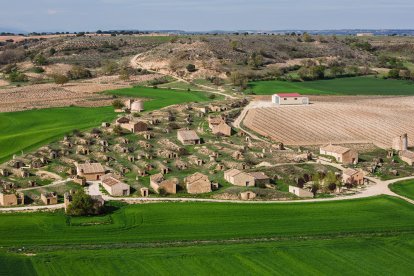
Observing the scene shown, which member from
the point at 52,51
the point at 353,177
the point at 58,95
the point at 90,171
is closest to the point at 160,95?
the point at 58,95

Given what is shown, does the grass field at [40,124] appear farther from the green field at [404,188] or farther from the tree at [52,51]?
the tree at [52,51]

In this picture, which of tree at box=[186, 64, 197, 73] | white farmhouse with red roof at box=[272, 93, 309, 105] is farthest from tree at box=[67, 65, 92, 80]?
white farmhouse with red roof at box=[272, 93, 309, 105]

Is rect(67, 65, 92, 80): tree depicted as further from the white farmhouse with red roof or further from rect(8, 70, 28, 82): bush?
the white farmhouse with red roof

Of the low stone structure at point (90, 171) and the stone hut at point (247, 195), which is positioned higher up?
the low stone structure at point (90, 171)

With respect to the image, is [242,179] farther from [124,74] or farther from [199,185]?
[124,74]

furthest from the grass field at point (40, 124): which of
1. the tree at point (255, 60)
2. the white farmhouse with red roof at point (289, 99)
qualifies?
the tree at point (255, 60)

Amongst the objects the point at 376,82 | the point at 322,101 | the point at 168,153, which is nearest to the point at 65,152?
the point at 168,153

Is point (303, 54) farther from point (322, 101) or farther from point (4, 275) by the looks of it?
point (4, 275)
